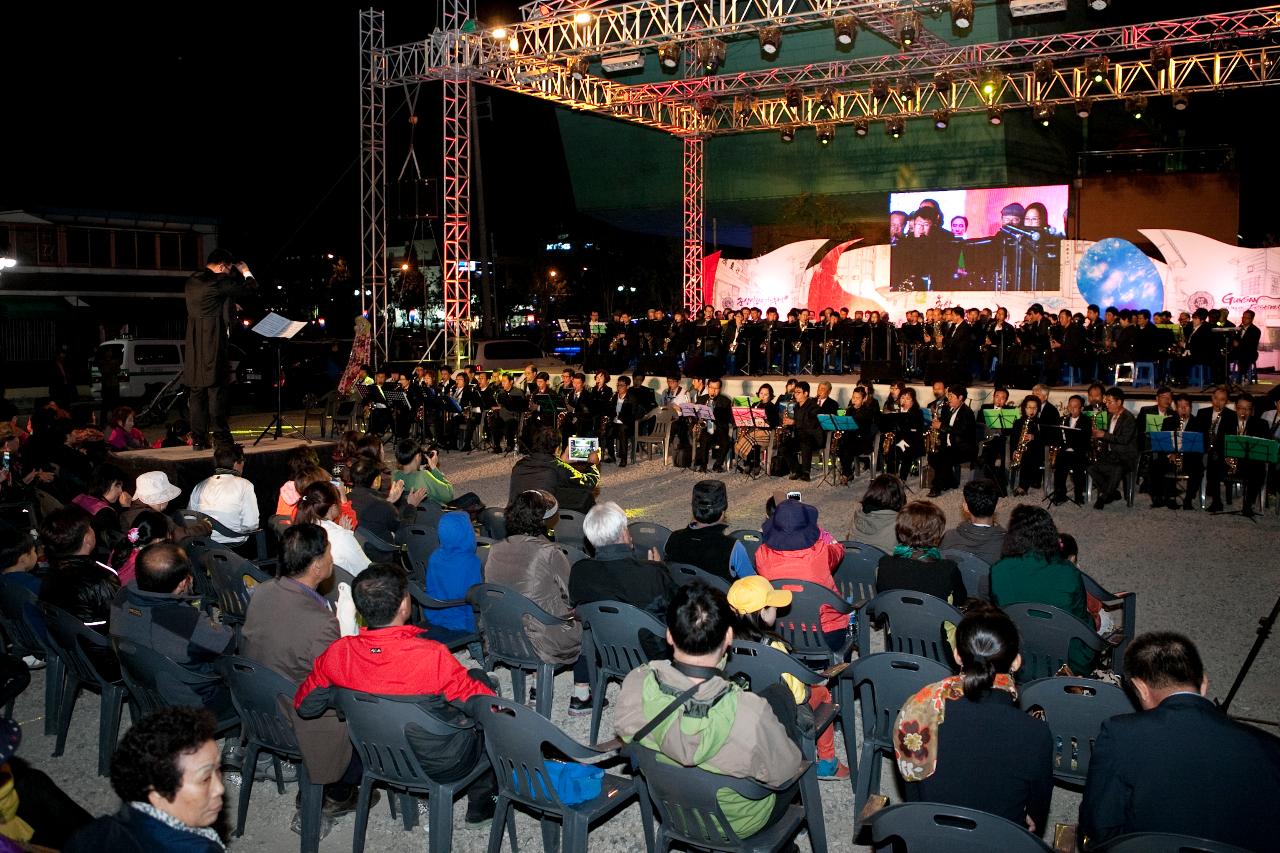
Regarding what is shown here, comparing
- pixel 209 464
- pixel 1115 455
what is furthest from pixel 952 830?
pixel 1115 455

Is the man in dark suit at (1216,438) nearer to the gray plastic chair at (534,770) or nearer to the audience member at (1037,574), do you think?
the audience member at (1037,574)

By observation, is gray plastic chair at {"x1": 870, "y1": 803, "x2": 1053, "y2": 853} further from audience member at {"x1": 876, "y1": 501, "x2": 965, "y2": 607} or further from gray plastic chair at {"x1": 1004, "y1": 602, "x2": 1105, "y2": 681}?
audience member at {"x1": 876, "y1": 501, "x2": 965, "y2": 607}

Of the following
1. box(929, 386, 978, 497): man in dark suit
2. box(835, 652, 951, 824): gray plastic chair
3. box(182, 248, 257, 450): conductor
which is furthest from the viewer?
box(929, 386, 978, 497): man in dark suit

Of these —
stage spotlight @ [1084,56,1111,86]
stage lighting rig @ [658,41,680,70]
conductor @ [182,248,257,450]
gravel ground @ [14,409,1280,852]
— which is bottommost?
gravel ground @ [14,409,1280,852]

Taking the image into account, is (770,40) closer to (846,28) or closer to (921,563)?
(846,28)

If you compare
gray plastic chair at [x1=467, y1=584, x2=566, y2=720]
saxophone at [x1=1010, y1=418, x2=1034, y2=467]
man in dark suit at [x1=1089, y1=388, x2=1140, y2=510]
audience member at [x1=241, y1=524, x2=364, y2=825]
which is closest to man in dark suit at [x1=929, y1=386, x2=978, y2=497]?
saxophone at [x1=1010, y1=418, x2=1034, y2=467]

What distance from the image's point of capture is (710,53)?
53.0 feet

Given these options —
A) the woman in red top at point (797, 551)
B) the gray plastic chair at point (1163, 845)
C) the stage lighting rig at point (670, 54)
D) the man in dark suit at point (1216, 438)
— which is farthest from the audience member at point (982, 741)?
the stage lighting rig at point (670, 54)

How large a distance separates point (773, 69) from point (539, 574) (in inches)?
635

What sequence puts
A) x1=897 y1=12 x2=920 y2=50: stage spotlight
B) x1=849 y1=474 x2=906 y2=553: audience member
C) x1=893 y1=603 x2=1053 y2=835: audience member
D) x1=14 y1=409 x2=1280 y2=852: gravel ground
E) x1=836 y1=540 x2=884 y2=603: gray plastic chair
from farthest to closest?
x1=897 y1=12 x2=920 y2=50: stage spotlight
x1=849 y1=474 x2=906 y2=553: audience member
x1=836 y1=540 x2=884 y2=603: gray plastic chair
x1=14 y1=409 x2=1280 y2=852: gravel ground
x1=893 y1=603 x2=1053 y2=835: audience member

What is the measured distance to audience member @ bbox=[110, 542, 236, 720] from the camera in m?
4.55

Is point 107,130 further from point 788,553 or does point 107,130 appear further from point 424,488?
point 788,553

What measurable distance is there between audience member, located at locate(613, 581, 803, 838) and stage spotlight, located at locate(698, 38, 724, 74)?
14.3 metres

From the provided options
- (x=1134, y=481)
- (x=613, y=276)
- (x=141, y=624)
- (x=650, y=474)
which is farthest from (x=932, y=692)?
(x=613, y=276)
